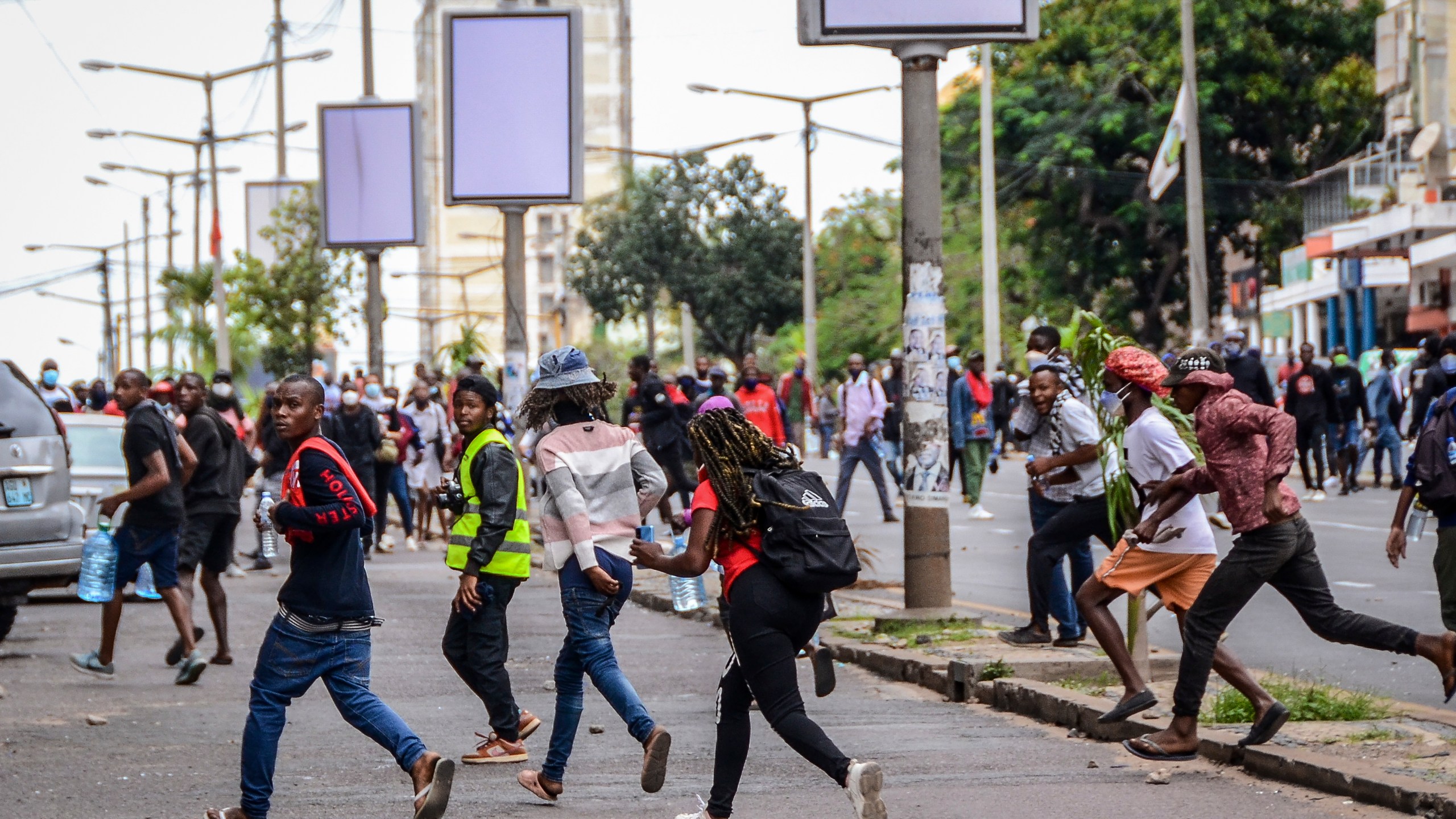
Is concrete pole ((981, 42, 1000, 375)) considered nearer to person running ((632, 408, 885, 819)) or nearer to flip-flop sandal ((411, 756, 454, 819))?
person running ((632, 408, 885, 819))

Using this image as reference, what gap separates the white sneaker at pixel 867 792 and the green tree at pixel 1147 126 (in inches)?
1436

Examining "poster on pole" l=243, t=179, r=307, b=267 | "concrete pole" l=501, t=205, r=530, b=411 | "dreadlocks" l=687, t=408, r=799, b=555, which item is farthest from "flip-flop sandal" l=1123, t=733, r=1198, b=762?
"poster on pole" l=243, t=179, r=307, b=267

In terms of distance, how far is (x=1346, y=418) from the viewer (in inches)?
896

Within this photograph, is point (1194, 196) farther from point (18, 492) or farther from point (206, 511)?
point (206, 511)

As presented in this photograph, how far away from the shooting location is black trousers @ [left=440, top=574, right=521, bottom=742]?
7.91m

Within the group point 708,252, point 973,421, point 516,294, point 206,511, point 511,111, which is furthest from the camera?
point 708,252

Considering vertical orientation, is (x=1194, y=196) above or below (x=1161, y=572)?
above

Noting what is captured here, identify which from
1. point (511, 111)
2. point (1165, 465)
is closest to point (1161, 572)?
point (1165, 465)

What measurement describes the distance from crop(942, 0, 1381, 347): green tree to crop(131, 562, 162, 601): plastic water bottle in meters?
30.5

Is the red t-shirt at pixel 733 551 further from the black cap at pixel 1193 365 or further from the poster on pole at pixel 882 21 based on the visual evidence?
the poster on pole at pixel 882 21

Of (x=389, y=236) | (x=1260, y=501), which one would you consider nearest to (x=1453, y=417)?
(x=1260, y=501)

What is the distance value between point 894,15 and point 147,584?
6283 millimetres

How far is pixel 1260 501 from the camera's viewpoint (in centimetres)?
747

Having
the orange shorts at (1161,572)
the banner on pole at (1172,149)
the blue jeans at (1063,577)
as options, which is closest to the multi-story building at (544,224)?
the banner on pole at (1172,149)
